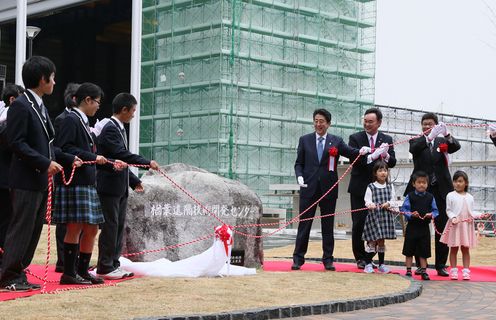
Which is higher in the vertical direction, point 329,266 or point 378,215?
point 378,215

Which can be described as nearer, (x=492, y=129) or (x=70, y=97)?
(x=70, y=97)

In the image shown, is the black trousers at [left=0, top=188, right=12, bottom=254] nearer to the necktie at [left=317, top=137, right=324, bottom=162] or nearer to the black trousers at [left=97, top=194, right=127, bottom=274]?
the black trousers at [left=97, top=194, right=127, bottom=274]

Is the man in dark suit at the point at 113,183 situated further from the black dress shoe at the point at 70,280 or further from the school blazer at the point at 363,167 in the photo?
the school blazer at the point at 363,167

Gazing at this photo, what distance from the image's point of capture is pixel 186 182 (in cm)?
1019

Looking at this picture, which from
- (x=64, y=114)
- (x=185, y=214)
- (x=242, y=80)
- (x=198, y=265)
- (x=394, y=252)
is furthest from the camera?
(x=242, y=80)

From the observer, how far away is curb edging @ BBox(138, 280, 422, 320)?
586cm

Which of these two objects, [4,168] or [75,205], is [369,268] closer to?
[75,205]

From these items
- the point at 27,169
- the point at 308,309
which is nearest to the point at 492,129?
the point at 308,309

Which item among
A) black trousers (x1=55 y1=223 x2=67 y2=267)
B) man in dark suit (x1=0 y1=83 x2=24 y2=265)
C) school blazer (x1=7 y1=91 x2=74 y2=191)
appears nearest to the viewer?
school blazer (x1=7 y1=91 x2=74 y2=191)

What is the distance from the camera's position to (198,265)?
352 inches

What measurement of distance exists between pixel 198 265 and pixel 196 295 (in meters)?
1.95

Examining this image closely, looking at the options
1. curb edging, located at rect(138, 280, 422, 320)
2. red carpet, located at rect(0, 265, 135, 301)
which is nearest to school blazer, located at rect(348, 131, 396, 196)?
curb edging, located at rect(138, 280, 422, 320)

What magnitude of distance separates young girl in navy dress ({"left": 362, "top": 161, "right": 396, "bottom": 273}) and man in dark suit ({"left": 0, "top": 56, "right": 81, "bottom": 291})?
180 inches

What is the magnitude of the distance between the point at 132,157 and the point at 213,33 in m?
32.4
